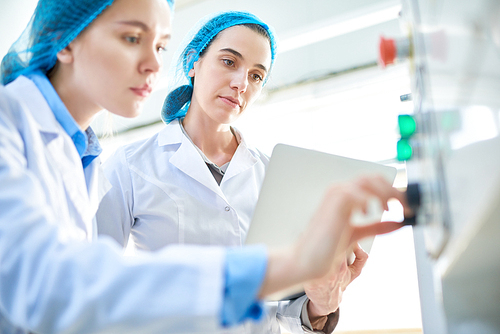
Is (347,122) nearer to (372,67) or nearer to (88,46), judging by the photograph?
(372,67)

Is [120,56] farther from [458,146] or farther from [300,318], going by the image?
[300,318]

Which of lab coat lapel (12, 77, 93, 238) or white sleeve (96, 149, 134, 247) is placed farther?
white sleeve (96, 149, 134, 247)

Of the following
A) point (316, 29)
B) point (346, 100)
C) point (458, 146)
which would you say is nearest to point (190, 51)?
point (458, 146)

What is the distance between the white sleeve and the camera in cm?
121

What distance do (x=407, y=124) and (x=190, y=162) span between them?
30.6 inches

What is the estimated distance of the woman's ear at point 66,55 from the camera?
0.89m

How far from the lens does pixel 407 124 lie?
750 millimetres

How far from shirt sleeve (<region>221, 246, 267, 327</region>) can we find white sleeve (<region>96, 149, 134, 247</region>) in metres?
0.75

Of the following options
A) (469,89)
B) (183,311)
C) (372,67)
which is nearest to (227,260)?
(183,311)

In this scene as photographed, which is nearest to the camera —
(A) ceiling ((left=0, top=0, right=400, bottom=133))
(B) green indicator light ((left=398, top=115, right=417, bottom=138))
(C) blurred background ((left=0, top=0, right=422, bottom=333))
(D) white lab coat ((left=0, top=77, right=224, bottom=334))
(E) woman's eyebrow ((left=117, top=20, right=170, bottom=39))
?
(D) white lab coat ((left=0, top=77, right=224, bottom=334))

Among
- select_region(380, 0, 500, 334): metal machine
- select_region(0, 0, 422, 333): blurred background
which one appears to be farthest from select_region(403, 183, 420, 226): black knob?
select_region(0, 0, 422, 333): blurred background

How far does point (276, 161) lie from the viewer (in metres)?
1.12

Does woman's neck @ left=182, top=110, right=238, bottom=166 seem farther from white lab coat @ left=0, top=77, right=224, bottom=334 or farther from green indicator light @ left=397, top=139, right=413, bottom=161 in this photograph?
white lab coat @ left=0, top=77, right=224, bottom=334

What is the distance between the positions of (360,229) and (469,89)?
0.29m
